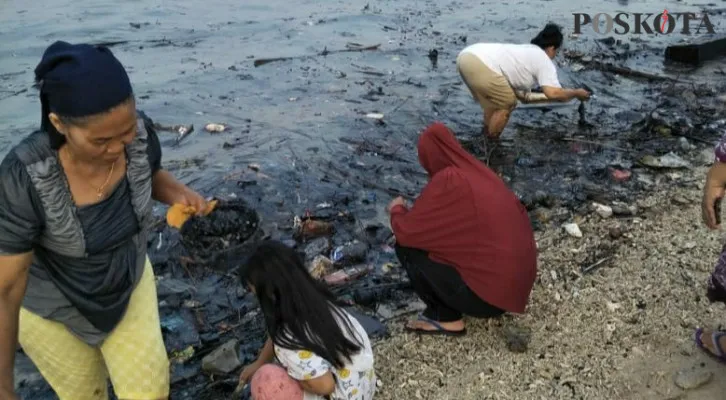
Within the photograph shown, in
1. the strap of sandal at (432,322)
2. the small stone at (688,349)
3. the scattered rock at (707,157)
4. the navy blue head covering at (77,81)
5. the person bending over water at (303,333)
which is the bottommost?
the small stone at (688,349)

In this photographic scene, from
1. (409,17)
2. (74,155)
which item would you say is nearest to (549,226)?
(74,155)

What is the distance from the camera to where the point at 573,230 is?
4738mm

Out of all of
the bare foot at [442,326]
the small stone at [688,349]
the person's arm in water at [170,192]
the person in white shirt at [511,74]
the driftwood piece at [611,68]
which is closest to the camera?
the person's arm in water at [170,192]

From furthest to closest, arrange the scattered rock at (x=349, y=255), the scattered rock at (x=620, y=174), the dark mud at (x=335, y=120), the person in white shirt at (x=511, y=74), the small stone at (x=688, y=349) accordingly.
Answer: the person in white shirt at (x=511, y=74)
the scattered rock at (x=620, y=174)
the scattered rock at (x=349, y=255)
the dark mud at (x=335, y=120)
the small stone at (x=688, y=349)

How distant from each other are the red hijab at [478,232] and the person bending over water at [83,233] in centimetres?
137

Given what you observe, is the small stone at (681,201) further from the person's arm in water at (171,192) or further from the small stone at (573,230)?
the person's arm in water at (171,192)

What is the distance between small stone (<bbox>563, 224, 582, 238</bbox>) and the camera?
185 inches

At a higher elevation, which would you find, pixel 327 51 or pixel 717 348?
pixel 327 51

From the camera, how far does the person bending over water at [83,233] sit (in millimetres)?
1957

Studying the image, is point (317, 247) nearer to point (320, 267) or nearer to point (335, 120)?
point (320, 267)

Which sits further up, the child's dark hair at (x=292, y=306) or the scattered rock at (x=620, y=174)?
the child's dark hair at (x=292, y=306)

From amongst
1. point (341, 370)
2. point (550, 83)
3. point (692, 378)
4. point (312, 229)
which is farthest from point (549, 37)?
point (341, 370)

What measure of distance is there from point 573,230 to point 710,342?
159 cm

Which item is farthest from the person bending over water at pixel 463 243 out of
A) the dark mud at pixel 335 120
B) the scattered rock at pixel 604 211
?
the scattered rock at pixel 604 211
